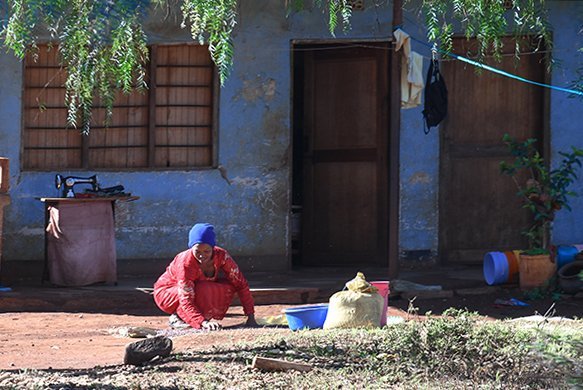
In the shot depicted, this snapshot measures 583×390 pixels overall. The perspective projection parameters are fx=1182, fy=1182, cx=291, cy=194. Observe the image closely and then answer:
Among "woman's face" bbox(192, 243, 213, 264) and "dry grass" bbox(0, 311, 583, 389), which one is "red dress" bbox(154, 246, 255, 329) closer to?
"woman's face" bbox(192, 243, 213, 264)

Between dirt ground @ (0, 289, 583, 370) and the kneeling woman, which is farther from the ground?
the kneeling woman

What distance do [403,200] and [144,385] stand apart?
6546 millimetres

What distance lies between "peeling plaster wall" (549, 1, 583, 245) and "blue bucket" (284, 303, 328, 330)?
15.2ft

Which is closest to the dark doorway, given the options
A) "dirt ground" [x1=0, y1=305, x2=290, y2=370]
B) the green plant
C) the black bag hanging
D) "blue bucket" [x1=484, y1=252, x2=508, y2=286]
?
the black bag hanging

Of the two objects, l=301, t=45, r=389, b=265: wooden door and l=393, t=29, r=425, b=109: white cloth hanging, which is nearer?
l=393, t=29, r=425, b=109: white cloth hanging

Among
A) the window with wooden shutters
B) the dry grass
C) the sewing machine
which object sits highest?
the window with wooden shutters

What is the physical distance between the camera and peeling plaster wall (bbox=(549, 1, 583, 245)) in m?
13.0

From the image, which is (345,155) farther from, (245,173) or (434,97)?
(434,97)

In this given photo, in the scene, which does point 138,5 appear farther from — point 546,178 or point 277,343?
point 546,178

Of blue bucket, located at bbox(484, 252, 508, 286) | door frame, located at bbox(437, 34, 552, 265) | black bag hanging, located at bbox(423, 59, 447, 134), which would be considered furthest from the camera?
door frame, located at bbox(437, 34, 552, 265)

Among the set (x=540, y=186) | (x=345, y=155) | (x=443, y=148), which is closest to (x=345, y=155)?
(x=345, y=155)

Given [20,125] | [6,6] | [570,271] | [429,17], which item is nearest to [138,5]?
[6,6]

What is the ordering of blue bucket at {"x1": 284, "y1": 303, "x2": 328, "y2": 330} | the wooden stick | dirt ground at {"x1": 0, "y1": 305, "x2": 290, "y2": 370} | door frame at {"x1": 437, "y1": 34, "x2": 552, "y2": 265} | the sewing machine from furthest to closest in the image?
door frame at {"x1": 437, "y1": 34, "x2": 552, "y2": 265} < the sewing machine < blue bucket at {"x1": 284, "y1": 303, "x2": 328, "y2": 330} < dirt ground at {"x1": 0, "y1": 305, "x2": 290, "y2": 370} < the wooden stick

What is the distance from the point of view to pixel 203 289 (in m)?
9.75
